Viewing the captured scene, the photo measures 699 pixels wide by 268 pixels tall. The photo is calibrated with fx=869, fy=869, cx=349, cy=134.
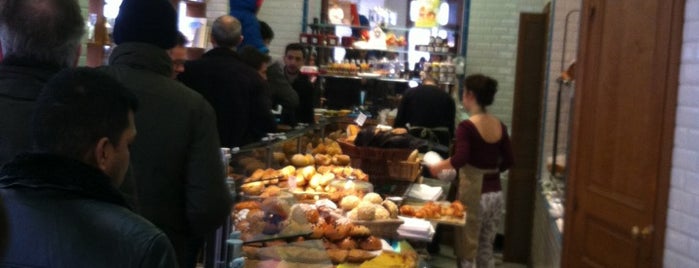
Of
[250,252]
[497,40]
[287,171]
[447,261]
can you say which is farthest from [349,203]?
[497,40]

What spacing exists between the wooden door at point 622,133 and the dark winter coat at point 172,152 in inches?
81.7

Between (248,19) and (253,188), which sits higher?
(248,19)

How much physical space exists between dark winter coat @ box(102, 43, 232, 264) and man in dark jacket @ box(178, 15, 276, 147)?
1.88 meters

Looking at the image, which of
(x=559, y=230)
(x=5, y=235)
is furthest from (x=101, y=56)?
(x=5, y=235)

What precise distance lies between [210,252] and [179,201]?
9.5 inches

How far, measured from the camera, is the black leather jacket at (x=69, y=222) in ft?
5.36

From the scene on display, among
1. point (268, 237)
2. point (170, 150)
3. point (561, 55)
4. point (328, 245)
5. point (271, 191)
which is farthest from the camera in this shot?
point (561, 55)

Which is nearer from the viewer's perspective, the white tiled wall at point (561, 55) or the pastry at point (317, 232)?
the pastry at point (317, 232)

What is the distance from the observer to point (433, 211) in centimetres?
530

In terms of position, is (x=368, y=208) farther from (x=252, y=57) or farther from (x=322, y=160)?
(x=252, y=57)

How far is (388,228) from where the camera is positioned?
437 centimetres

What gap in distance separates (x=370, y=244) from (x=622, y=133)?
1463 millimetres

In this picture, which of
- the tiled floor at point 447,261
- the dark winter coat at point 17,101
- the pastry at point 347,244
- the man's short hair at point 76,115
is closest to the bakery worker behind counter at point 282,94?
the tiled floor at point 447,261

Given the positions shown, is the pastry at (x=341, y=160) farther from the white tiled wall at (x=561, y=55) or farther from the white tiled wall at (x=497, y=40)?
the white tiled wall at (x=497, y=40)
